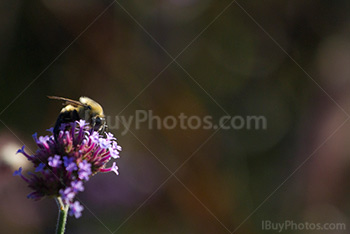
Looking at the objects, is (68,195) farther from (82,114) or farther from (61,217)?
(82,114)

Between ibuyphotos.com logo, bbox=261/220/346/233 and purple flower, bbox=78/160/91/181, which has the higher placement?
ibuyphotos.com logo, bbox=261/220/346/233

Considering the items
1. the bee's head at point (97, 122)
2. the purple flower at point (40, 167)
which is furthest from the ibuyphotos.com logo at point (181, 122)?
the purple flower at point (40, 167)

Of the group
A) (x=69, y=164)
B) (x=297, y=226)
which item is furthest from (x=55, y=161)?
(x=297, y=226)

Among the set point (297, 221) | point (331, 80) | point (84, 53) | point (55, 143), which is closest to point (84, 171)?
point (55, 143)

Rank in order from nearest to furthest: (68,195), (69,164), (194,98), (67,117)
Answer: (68,195)
(69,164)
(67,117)
(194,98)

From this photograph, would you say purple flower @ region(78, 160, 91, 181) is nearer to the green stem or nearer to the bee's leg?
the green stem

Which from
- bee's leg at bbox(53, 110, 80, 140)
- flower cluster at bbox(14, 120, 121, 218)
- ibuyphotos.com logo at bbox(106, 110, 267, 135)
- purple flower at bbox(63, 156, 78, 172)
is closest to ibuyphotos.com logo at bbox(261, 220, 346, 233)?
ibuyphotos.com logo at bbox(106, 110, 267, 135)
